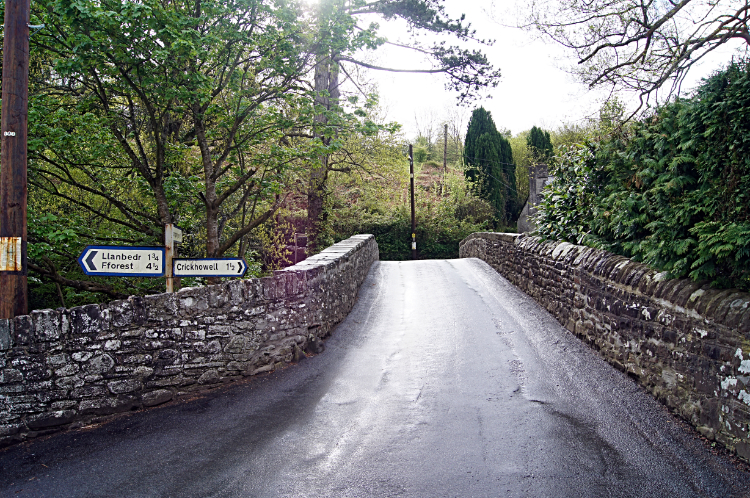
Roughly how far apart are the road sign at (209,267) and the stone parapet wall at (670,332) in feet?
15.8

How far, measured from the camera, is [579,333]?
7457 mm

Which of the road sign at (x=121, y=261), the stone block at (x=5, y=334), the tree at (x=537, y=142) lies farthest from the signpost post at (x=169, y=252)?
the tree at (x=537, y=142)

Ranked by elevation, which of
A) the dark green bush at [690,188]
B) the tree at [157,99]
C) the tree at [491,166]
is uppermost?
the tree at [491,166]

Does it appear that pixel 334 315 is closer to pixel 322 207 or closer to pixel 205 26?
pixel 205 26

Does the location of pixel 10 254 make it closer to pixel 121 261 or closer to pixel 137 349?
pixel 121 261

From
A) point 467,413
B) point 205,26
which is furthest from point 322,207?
point 467,413

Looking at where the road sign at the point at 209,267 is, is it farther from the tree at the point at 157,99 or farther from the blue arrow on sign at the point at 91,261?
the tree at the point at 157,99

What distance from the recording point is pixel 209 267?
5.93 m

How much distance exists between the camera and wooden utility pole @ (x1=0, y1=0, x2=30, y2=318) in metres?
4.90

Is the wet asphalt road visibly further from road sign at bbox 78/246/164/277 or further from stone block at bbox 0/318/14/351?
road sign at bbox 78/246/164/277

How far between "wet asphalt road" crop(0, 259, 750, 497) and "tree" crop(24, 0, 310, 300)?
490cm

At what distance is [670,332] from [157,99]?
28.6 ft

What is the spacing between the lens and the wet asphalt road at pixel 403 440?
12.3ft

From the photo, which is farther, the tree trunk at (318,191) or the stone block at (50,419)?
the tree trunk at (318,191)
